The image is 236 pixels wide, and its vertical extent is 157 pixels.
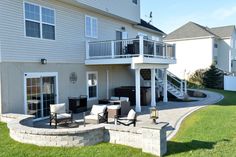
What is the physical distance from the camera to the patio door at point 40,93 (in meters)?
12.1

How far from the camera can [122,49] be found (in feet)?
52.0

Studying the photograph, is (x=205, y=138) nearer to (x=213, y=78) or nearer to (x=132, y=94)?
(x=132, y=94)

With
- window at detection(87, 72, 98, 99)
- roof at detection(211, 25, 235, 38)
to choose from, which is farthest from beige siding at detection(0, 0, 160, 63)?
roof at detection(211, 25, 235, 38)

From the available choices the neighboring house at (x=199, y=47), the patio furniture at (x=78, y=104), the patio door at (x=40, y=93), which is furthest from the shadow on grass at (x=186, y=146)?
the neighboring house at (x=199, y=47)

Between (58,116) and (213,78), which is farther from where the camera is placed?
(213,78)

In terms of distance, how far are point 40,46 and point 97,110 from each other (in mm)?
4268

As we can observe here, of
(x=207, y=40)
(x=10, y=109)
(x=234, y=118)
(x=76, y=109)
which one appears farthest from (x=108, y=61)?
(x=207, y=40)

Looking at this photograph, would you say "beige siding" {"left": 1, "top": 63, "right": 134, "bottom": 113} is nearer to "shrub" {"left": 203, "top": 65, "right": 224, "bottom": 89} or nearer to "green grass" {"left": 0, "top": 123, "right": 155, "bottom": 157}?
"green grass" {"left": 0, "top": 123, "right": 155, "bottom": 157}

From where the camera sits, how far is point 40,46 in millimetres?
12633

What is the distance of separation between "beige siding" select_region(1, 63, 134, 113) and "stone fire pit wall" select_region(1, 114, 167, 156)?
3.02m

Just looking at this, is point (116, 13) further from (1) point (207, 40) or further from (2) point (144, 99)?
(1) point (207, 40)

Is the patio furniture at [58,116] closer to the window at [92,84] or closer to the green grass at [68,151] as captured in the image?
the green grass at [68,151]

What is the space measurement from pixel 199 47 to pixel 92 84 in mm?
26099

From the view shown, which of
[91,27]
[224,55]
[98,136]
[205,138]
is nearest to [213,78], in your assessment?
[224,55]
